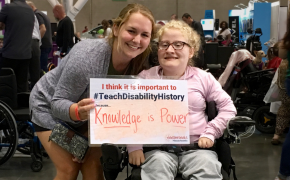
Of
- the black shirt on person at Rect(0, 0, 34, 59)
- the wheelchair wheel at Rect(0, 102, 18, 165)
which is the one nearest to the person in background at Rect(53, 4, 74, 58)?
the black shirt on person at Rect(0, 0, 34, 59)

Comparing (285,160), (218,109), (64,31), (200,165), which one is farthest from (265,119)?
(64,31)

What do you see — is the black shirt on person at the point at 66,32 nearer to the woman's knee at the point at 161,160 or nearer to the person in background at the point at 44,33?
the person in background at the point at 44,33

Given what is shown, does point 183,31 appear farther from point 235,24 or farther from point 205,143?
point 235,24

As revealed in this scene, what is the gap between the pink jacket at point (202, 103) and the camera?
165 cm

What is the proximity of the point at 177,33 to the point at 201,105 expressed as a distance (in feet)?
1.27

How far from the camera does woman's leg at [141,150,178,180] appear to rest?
1489mm

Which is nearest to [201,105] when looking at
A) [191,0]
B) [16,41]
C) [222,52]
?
[16,41]

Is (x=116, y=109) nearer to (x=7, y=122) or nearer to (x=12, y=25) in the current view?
(x=7, y=122)

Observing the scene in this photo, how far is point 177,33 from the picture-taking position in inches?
68.2

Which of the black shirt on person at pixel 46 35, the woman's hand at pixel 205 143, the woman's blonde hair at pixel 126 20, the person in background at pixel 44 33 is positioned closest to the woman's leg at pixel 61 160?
the woman's blonde hair at pixel 126 20

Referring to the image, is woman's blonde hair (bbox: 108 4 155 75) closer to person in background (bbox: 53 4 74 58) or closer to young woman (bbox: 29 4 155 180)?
young woman (bbox: 29 4 155 180)

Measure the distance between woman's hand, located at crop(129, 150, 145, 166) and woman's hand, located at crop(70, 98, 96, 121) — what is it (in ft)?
0.89

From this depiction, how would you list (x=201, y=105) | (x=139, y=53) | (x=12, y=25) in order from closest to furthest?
(x=139, y=53) < (x=201, y=105) < (x=12, y=25)

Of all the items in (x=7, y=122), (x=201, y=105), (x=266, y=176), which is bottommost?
(x=266, y=176)
